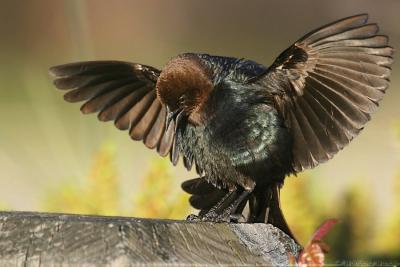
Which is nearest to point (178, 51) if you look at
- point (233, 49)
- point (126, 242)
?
point (233, 49)

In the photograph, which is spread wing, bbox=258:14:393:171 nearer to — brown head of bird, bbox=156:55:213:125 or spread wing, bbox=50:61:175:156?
brown head of bird, bbox=156:55:213:125

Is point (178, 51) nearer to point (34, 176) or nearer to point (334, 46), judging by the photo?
point (34, 176)

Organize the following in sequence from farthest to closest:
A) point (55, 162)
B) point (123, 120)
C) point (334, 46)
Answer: point (55, 162)
point (123, 120)
point (334, 46)

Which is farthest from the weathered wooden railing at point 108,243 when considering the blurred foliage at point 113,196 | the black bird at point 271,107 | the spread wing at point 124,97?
the blurred foliage at point 113,196

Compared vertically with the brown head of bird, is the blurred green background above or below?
below

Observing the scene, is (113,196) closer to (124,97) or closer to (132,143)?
(132,143)

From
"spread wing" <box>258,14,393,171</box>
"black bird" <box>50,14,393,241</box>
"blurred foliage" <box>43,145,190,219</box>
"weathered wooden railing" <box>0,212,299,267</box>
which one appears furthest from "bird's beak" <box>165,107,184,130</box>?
"blurred foliage" <box>43,145,190,219</box>

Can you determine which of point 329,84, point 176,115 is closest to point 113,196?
point 176,115
